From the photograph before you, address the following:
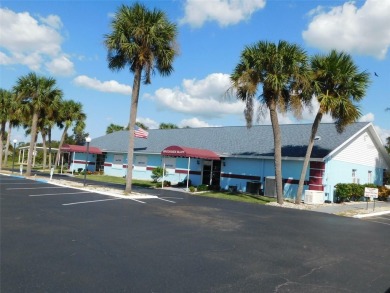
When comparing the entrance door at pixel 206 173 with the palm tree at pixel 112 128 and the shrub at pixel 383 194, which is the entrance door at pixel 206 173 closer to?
the shrub at pixel 383 194

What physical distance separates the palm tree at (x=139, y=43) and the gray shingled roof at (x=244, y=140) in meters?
9.33

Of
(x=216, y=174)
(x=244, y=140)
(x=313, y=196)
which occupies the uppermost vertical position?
(x=244, y=140)

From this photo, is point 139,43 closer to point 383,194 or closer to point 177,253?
point 177,253

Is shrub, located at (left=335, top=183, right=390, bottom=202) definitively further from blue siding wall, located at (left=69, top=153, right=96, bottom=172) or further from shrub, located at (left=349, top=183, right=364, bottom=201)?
blue siding wall, located at (left=69, top=153, right=96, bottom=172)

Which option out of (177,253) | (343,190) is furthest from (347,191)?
(177,253)

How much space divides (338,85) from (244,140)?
419 inches

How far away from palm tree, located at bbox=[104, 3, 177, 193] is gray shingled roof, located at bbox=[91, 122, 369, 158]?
9328 millimetres

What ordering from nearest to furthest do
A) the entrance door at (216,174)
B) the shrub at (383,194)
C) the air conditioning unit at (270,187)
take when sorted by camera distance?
the air conditioning unit at (270,187)
the shrub at (383,194)
the entrance door at (216,174)

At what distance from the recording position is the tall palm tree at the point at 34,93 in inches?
1188

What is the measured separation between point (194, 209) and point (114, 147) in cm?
2595

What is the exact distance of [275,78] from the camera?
19.6 metres

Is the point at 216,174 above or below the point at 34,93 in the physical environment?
below

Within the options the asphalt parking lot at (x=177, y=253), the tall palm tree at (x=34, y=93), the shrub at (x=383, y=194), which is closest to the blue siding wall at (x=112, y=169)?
the tall palm tree at (x=34, y=93)

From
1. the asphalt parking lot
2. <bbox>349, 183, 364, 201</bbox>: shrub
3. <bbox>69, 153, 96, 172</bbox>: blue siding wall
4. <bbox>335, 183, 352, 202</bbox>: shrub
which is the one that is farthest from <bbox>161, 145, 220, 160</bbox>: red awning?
<bbox>69, 153, 96, 172</bbox>: blue siding wall
